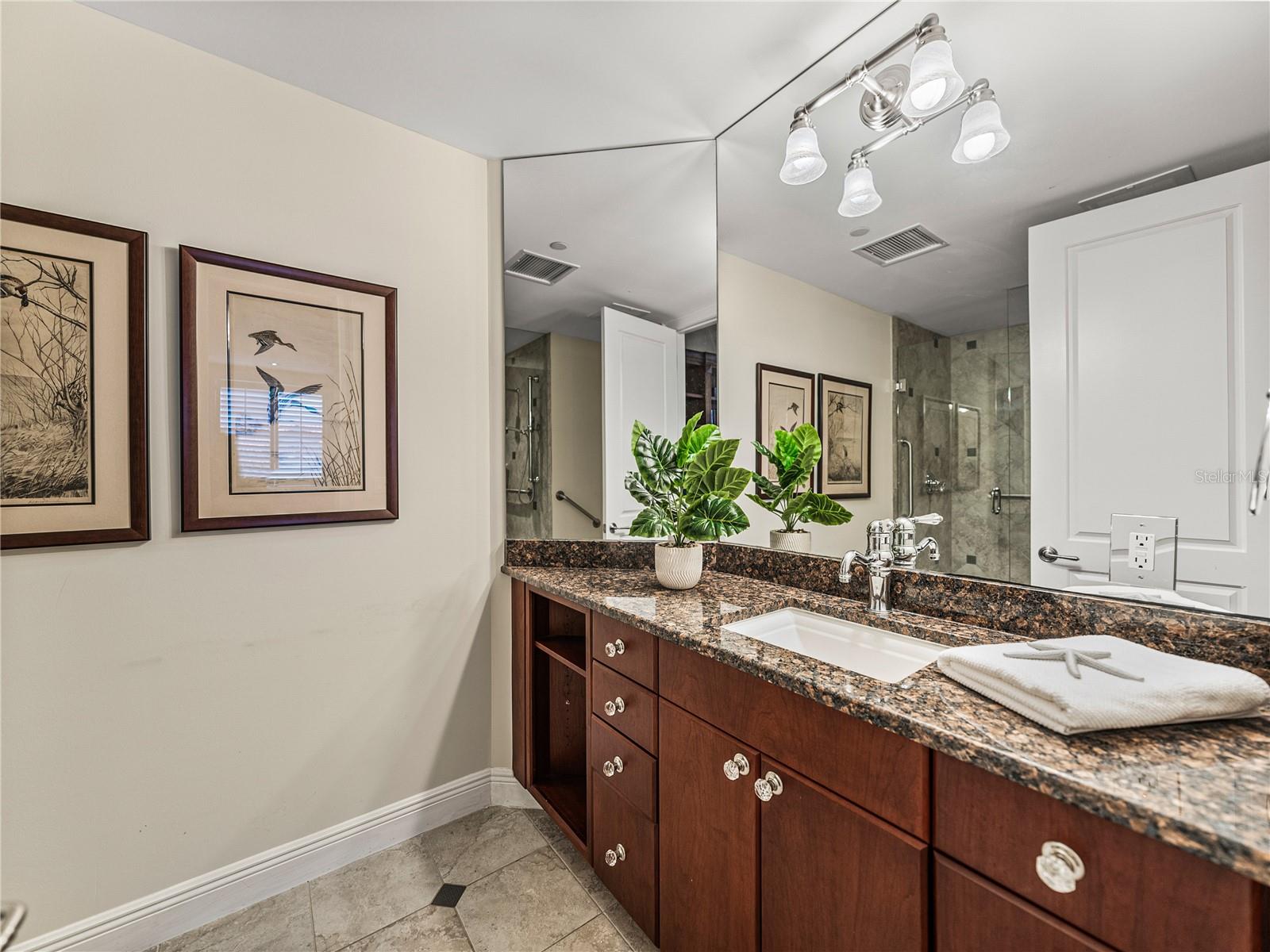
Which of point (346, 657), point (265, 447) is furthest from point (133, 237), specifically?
point (346, 657)

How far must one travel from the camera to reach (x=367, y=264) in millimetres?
1867

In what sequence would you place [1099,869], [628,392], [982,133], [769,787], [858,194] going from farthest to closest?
1. [628,392]
2. [858,194]
3. [982,133]
4. [769,787]
5. [1099,869]

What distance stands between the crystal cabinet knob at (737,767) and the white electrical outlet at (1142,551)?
85 centimetres

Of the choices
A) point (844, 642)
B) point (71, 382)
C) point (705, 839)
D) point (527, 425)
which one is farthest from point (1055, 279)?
point (71, 382)

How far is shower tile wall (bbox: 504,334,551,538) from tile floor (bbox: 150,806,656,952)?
109 centimetres

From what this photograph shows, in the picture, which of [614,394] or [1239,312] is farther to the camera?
[614,394]

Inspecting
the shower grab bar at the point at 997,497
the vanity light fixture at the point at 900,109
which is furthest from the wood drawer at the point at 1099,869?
the vanity light fixture at the point at 900,109

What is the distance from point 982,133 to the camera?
1294mm

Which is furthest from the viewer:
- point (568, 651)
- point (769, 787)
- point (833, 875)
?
point (568, 651)

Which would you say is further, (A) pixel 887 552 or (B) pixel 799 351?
(B) pixel 799 351

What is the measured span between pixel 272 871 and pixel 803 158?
104 inches

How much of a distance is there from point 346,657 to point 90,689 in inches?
23.7

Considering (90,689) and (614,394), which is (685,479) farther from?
(90,689)

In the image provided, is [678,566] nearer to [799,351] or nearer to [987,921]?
[799,351]
